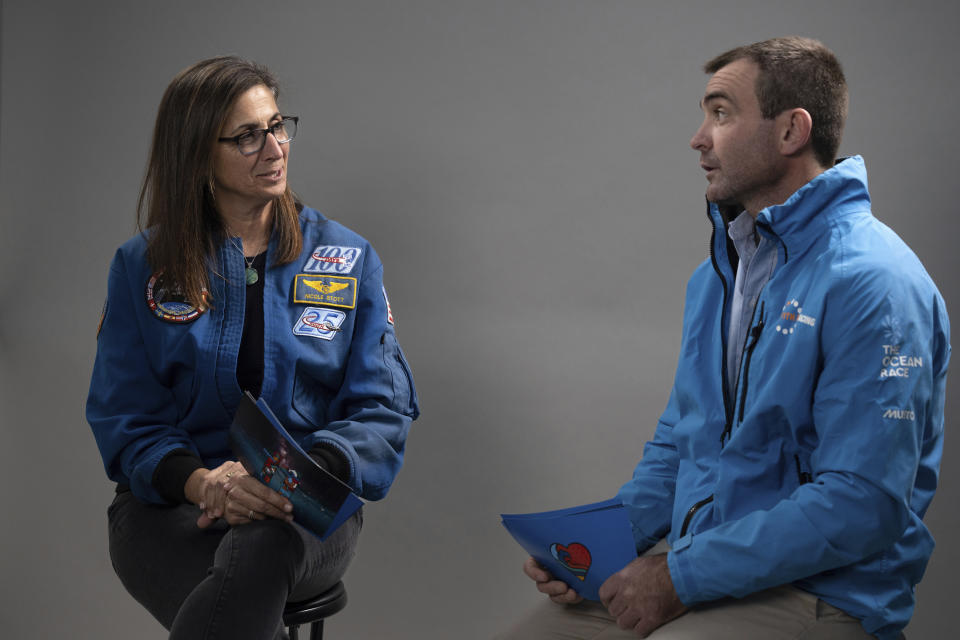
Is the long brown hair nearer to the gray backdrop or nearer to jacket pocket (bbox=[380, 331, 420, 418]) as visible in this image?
jacket pocket (bbox=[380, 331, 420, 418])

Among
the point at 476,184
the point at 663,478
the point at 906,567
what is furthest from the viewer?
the point at 476,184

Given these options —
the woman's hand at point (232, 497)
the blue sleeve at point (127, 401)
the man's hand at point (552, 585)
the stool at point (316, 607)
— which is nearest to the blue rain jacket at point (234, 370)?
the blue sleeve at point (127, 401)

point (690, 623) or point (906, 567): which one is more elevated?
point (906, 567)

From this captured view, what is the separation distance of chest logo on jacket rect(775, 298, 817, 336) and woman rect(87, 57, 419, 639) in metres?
0.84

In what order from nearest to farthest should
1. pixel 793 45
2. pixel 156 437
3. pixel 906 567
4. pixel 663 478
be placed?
pixel 906 567, pixel 793 45, pixel 663 478, pixel 156 437

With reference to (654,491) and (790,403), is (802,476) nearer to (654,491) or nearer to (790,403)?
(790,403)

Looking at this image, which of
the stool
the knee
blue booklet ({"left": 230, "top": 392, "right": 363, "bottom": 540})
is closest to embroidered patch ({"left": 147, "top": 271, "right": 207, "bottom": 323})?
blue booklet ({"left": 230, "top": 392, "right": 363, "bottom": 540})

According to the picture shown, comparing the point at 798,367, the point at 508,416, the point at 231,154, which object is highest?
the point at 231,154

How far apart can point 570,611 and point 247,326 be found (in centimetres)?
87

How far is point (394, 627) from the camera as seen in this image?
8.36ft

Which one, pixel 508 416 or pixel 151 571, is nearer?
pixel 151 571

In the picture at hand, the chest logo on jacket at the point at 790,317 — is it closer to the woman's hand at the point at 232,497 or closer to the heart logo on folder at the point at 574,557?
the heart logo on folder at the point at 574,557

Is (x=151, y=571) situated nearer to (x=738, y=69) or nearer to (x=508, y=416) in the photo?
(x=508, y=416)

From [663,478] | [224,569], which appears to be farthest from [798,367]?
[224,569]
